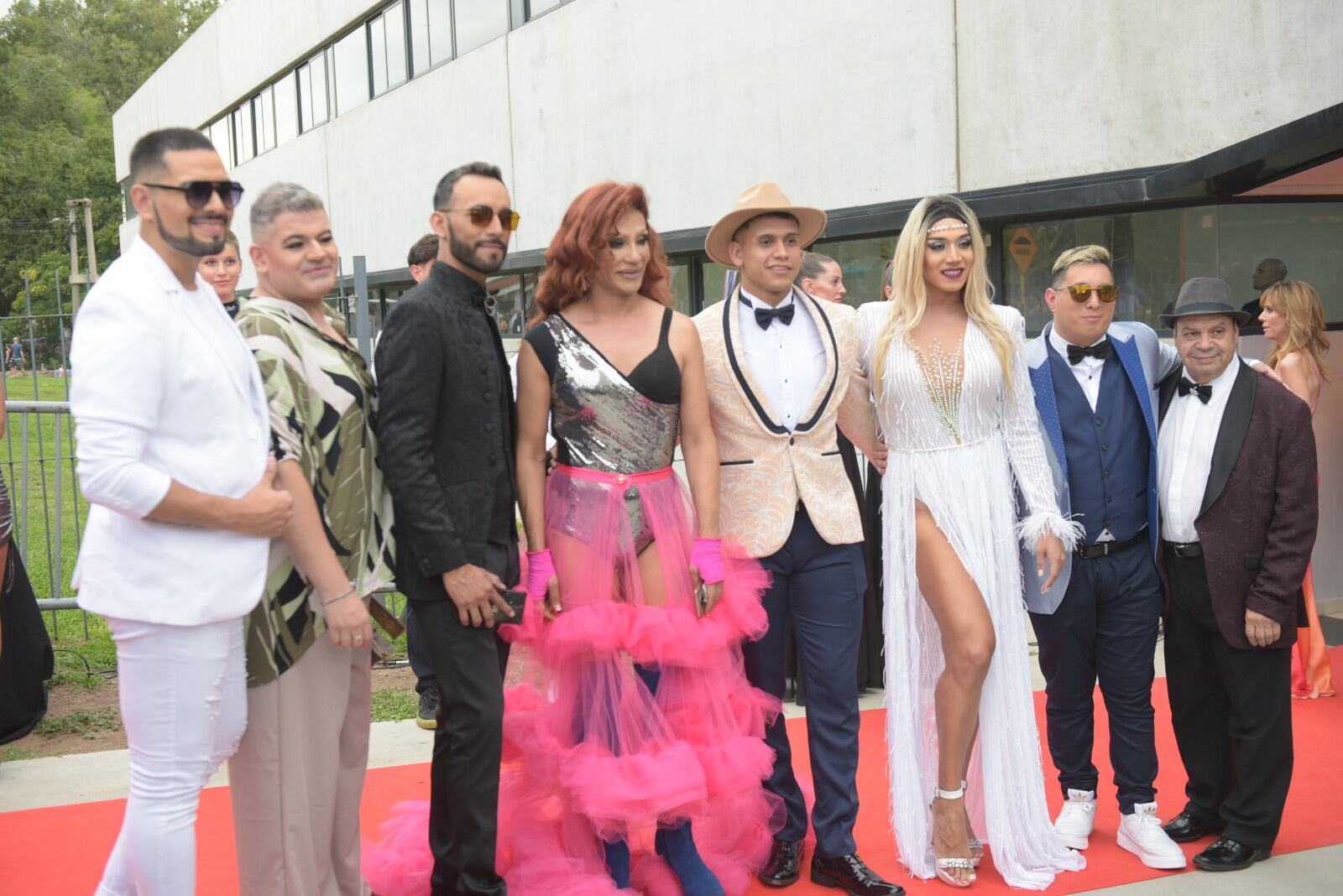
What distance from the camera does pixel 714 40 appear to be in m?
11.9

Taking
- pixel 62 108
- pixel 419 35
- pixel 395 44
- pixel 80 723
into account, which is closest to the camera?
pixel 80 723

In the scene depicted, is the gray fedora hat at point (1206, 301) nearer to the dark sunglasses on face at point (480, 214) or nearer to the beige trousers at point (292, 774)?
the dark sunglasses on face at point (480, 214)

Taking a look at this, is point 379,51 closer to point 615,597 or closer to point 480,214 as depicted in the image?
point 480,214

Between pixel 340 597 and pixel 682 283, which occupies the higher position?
pixel 682 283

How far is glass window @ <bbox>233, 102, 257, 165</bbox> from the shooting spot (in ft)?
94.4

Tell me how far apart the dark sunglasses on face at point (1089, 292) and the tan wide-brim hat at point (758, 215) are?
3.01 feet

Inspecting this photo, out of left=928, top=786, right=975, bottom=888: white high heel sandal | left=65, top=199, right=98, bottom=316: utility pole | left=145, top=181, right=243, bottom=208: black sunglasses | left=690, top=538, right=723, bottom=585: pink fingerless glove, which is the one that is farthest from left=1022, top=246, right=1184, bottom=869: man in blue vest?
left=65, top=199, right=98, bottom=316: utility pole

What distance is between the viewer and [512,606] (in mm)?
3535

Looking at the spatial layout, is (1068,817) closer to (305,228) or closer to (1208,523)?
(1208,523)

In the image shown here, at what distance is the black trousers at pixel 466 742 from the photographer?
3.46 meters

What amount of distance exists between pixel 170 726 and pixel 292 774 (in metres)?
0.49

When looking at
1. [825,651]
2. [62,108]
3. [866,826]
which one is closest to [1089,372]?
[825,651]

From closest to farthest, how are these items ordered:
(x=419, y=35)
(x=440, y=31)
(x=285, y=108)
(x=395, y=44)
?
(x=440, y=31) < (x=419, y=35) < (x=395, y=44) < (x=285, y=108)

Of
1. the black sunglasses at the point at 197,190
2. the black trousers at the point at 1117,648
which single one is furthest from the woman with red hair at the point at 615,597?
the black trousers at the point at 1117,648
